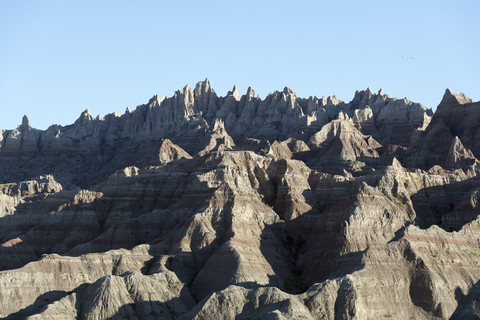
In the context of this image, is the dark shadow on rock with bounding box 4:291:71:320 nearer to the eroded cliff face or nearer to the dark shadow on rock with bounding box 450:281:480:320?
the eroded cliff face

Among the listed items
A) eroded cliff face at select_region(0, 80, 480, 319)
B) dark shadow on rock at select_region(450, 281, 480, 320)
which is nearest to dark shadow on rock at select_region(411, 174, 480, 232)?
eroded cliff face at select_region(0, 80, 480, 319)

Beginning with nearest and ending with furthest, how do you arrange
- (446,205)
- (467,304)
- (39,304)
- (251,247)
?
(467,304), (39,304), (251,247), (446,205)

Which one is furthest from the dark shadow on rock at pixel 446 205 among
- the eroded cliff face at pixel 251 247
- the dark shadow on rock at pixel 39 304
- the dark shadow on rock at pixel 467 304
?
the dark shadow on rock at pixel 39 304

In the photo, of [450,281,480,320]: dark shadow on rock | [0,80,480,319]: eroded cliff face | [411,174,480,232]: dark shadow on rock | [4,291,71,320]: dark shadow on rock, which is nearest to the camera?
[450,281,480,320]: dark shadow on rock

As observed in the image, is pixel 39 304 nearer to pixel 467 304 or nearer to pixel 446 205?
pixel 467 304

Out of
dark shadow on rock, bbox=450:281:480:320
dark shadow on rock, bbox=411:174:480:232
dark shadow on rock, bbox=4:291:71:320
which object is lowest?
dark shadow on rock, bbox=450:281:480:320

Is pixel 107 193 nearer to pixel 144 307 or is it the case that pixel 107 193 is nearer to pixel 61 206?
pixel 61 206

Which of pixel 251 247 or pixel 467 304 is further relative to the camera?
pixel 251 247

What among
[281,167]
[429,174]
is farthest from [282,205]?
[429,174]

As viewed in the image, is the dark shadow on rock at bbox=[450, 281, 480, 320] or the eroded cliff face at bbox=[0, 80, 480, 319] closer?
the dark shadow on rock at bbox=[450, 281, 480, 320]

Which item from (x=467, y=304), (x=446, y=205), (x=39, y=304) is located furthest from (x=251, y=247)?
(x=467, y=304)

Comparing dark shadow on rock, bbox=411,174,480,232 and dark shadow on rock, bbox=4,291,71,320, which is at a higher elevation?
dark shadow on rock, bbox=411,174,480,232

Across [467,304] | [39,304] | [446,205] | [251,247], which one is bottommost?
[467,304]

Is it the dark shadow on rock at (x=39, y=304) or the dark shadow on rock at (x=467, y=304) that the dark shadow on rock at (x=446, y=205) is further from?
the dark shadow on rock at (x=39, y=304)
